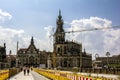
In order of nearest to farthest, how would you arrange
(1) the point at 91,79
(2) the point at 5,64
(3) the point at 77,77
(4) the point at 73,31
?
(1) the point at 91,79
(3) the point at 77,77
(4) the point at 73,31
(2) the point at 5,64

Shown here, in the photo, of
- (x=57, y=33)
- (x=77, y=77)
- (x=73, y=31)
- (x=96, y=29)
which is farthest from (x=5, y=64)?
(x=77, y=77)

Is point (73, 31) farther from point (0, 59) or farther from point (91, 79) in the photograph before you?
point (0, 59)

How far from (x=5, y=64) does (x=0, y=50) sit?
50.8 feet

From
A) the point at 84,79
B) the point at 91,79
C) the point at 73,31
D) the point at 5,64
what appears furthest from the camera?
the point at 5,64

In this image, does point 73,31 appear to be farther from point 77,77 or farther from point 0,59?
point 0,59

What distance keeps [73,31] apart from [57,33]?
11346 centimetres

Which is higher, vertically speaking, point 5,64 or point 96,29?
point 96,29

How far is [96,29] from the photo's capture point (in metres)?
69.5

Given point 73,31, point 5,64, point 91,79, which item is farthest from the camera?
point 5,64

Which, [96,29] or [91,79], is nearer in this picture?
[91,79]

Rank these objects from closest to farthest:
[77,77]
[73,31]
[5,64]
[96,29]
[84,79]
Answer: [84,79], [77,77], [96,29], [73,31], [5,64]

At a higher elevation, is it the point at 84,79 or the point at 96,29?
the point at 96,29

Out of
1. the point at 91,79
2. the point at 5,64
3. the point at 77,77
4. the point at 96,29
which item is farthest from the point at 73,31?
the point at 5,64

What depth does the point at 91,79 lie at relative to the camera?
21.5 meters
